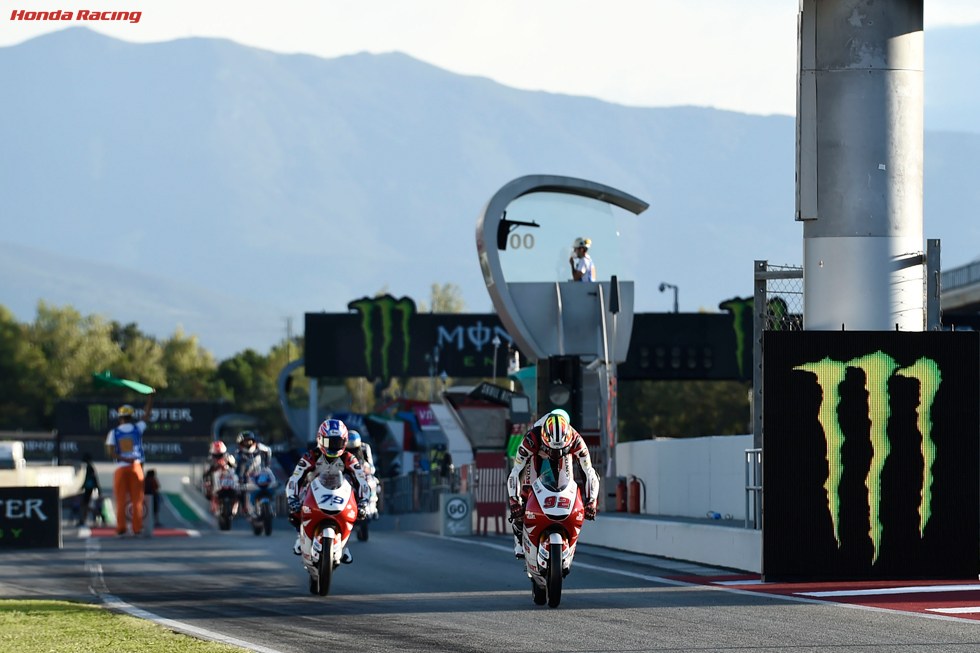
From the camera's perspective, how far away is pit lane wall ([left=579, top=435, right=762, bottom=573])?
56.9 feet

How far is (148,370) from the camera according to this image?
14075 centimetres

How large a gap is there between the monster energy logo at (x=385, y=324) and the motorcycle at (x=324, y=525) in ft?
124

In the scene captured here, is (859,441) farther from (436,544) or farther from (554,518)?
(436,544)

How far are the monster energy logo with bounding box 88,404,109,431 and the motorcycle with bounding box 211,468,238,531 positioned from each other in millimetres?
72046

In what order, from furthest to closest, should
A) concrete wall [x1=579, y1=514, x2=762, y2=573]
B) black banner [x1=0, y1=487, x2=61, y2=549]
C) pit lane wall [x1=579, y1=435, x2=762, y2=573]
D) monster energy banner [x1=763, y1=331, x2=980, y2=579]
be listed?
1. black banner [x1=0, y1=487, x2=61, y2=549]
2. pit lane wall [x1=579, y1=435, x2=762, y2=573]
3. concrete wall [x1=579, y1=514, x2=762, y2=573]
4. monster energy banner [x1=763, y1=331, x2=980, y2=579]

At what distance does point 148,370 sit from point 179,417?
4110cm

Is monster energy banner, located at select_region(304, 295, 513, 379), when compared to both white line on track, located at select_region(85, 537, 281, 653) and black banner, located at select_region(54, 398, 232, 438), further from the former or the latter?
black banner, located at select_region(54, 398, 232, 438)

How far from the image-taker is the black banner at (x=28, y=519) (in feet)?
74.4

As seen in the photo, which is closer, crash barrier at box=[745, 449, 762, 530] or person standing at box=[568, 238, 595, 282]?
crash barrier at box=[745, 449, 762, 530]

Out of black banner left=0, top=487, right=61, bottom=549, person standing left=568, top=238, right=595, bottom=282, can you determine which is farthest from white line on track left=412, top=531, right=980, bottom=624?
person standing left=568, top=238, right=595, bottom=282

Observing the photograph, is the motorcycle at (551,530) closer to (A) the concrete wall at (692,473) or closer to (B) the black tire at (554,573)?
(B) the black tire at (554,573)

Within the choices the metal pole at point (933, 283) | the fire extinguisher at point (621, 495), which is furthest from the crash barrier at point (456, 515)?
the metal pole at point (933, 283)

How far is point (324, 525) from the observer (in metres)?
14.0

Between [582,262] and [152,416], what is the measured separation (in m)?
75.9
